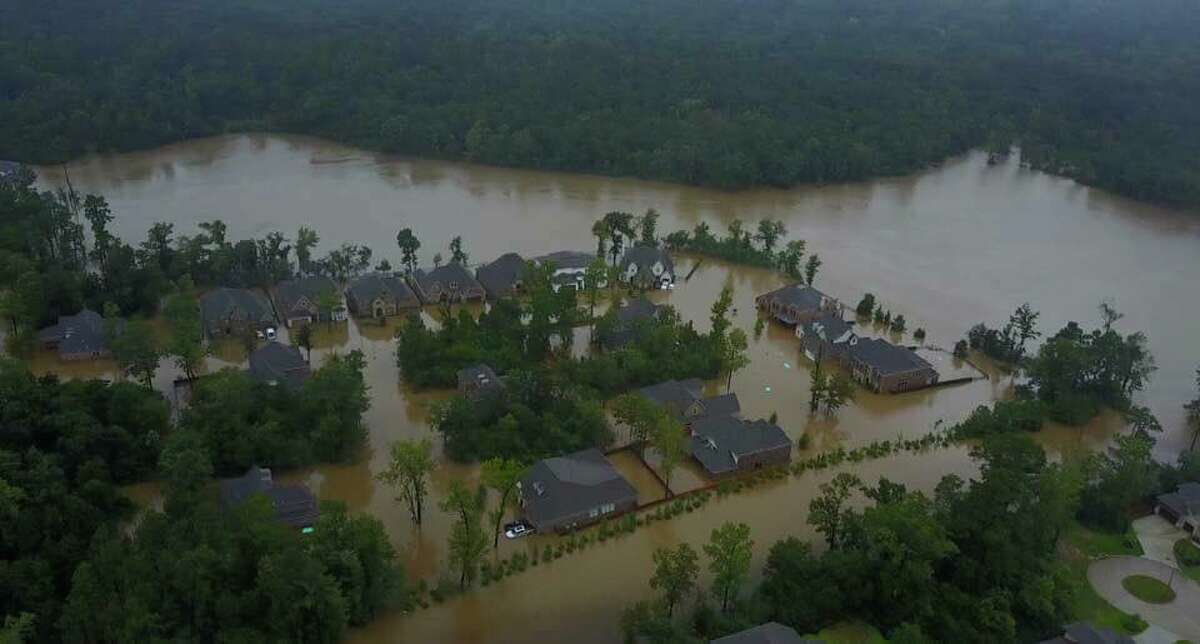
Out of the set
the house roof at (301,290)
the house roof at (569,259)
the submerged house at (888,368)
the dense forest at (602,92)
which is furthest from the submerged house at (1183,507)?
the dense forest at (602,92)

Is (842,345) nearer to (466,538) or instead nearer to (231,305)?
(466,538)

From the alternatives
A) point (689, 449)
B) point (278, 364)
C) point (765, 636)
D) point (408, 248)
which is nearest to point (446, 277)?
point (408, 248)

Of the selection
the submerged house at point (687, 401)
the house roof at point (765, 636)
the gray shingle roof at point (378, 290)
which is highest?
the gray shingle roof at point (378, 290)

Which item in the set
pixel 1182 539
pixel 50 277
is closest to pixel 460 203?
pixel 50 277

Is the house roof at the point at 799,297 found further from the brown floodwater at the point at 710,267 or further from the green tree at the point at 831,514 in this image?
the green tree at the point at 831,514

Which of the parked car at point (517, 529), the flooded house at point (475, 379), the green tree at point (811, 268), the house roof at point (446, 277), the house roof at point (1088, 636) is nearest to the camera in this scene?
the house roof at point (1088, 636)

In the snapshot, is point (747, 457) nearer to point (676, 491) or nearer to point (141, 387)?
point (676, 491)
